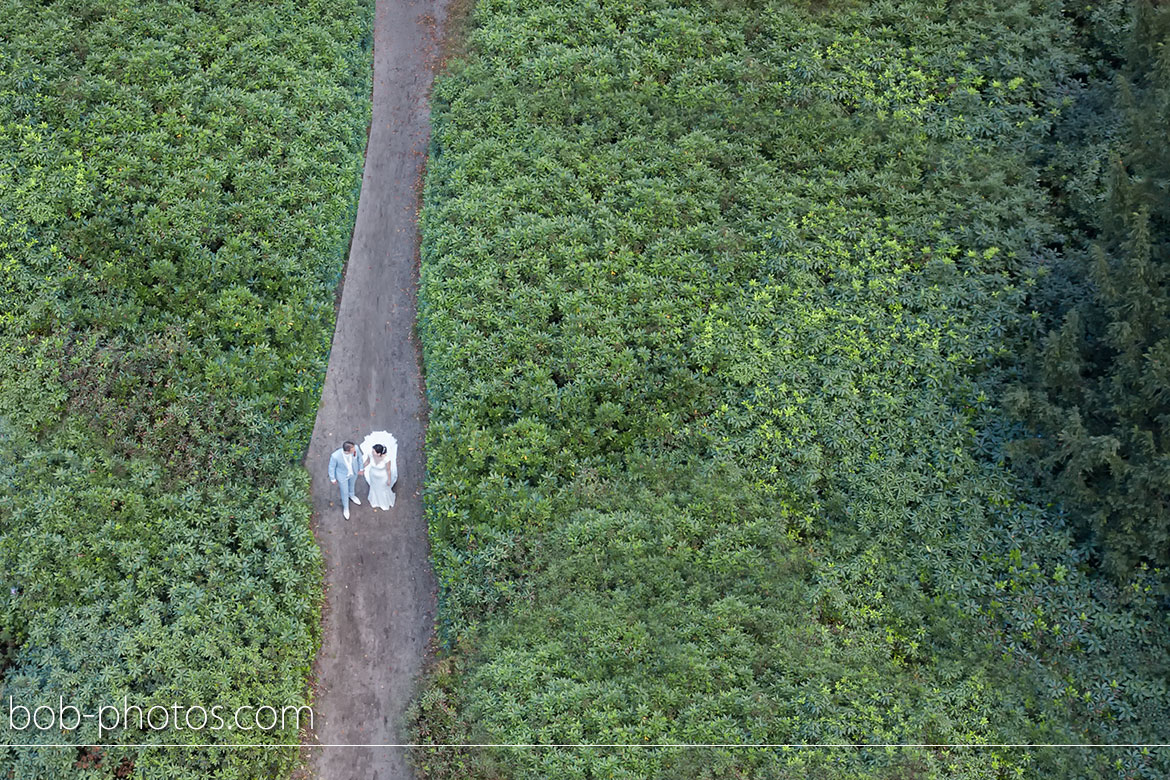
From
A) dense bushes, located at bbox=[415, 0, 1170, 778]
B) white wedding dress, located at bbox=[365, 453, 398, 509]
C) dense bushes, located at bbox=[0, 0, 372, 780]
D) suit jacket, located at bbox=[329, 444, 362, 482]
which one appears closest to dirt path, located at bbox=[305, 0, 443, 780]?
white wedding dress, located at bbox=[365, 453, 398, 509]

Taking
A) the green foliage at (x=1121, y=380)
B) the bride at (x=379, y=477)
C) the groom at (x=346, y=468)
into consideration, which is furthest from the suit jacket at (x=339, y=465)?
the green foliage at (x=1121, y=380)

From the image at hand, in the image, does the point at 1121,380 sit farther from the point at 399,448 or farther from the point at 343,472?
the point at 343,472

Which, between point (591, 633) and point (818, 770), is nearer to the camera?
point (818, 770)

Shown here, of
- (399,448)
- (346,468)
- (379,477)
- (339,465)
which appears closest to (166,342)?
(339,465)

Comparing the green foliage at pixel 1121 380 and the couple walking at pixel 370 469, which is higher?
the green foliage at pixel 1121 380

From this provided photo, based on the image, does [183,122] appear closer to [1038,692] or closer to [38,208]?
[38,208]

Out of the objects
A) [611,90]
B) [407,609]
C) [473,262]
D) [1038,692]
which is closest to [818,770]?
[1038,692]

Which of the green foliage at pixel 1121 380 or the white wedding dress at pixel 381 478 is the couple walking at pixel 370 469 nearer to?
the white wedding dress at pixel 381 478
